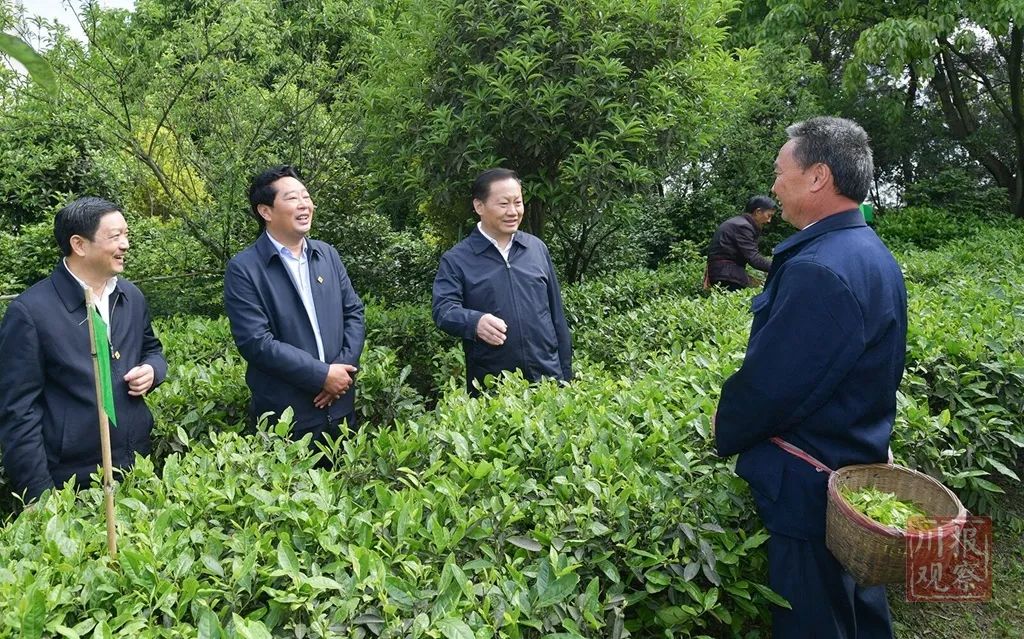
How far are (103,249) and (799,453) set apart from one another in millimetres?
2727

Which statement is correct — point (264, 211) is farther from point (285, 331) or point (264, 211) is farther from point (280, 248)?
point (285, 331)

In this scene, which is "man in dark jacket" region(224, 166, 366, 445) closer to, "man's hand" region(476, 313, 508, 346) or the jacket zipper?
"man's hand" region(476, 313, 508, 346)

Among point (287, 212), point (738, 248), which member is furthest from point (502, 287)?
Result: point (738, 248)

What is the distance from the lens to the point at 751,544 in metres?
2.26

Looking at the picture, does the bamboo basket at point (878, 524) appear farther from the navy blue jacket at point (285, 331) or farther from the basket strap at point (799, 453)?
the navy blue jacket at point (285, 331)

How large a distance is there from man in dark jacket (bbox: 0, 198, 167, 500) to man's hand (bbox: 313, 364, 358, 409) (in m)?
Result: 0.73

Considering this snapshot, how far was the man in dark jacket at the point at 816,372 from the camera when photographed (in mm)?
2148

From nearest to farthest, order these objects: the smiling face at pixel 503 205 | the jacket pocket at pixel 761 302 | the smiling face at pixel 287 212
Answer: the jacket pocket at pixel 761 302
the smiling face at pixel 287 212
the smiling face at pixel 503 205

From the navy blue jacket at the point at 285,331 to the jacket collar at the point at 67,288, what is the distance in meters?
0.61

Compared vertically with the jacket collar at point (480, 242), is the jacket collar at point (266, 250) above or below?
above

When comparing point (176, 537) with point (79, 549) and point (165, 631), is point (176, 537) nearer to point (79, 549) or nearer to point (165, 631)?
point (79, 549)

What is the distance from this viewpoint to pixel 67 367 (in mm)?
3037

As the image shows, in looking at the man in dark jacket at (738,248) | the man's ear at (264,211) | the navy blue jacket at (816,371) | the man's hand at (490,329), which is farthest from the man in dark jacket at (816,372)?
the man in dark jacket at (738,248)

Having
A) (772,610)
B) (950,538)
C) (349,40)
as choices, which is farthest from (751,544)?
(349,40)
